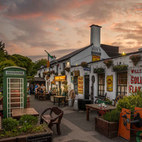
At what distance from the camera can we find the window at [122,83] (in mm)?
10672

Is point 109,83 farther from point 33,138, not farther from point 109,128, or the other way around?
point 33,138

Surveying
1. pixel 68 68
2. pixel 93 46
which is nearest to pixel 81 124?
pixel 68 68

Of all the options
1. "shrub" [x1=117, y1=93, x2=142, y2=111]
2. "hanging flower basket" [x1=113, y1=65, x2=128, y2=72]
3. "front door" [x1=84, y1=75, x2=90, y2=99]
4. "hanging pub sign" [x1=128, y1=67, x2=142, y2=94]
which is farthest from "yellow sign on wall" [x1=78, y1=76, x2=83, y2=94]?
"shrub" [x1=117, y1=93, x2=142, y2=111]

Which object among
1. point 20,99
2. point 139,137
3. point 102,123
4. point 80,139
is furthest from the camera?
point 20,99

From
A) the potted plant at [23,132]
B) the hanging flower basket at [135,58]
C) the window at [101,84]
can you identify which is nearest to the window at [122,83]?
the hanging flower basket at [135,58]

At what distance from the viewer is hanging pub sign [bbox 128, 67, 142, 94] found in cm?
942

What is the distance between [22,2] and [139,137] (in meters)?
8.46

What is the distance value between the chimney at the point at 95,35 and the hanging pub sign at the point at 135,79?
1038cm

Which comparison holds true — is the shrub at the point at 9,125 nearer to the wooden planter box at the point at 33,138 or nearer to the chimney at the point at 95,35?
the wooden planter box at the point at 33,138

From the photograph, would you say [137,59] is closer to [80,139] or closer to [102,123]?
[102,123]

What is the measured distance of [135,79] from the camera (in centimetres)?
971

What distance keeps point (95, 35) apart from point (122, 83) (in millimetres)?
10410

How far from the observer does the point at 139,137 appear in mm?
5570

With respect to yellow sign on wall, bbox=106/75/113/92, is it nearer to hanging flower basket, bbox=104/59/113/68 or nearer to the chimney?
hanging flower basket, bbox=104/59/113/68
